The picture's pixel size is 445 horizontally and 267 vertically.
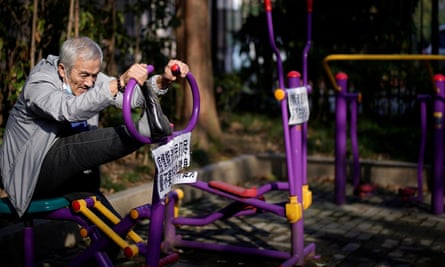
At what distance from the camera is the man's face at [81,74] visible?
378 cm

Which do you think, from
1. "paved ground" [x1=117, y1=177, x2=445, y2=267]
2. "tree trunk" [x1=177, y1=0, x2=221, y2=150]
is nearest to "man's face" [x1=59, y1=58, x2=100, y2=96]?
"paved ground" [x1=117, y1=177, x2=445, y2=267]

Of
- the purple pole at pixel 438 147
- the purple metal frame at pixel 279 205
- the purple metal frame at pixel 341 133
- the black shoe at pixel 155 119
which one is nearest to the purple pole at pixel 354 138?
the purple metal frame at pixel 341 133

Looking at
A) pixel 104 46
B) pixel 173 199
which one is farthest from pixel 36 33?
pixel 173 199

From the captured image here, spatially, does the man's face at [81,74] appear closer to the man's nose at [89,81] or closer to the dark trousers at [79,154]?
the man's nose at [89,81]

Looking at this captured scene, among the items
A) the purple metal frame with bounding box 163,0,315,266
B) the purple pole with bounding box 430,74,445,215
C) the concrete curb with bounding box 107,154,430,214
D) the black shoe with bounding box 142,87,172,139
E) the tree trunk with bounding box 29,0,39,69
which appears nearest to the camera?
the black shoe with bounding box 142,87,172,139

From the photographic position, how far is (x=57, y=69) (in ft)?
12.7

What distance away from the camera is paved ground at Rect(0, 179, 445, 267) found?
16.1 ft

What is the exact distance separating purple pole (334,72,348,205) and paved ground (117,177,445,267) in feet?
0.56

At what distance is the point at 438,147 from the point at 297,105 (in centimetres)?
201

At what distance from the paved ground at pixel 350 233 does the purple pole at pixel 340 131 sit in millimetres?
171

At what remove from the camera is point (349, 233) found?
564 cm

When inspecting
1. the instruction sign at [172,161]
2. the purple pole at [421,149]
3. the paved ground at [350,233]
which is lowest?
the paved ground at [350,233]

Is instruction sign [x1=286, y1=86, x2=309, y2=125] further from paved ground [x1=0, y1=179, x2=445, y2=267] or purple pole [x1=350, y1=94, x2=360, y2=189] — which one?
purple pole [x1=350, y1=94, x2=360, y2=189]

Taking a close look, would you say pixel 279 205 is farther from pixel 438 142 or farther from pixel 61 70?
pixel 438 142
